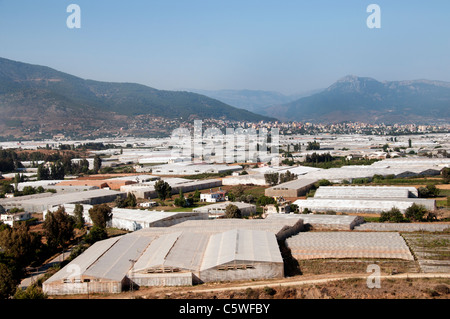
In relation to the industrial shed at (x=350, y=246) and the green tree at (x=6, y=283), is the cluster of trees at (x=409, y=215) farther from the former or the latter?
the green tree at (x=6, y=283)

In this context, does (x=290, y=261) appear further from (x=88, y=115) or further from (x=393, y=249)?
(x=88, y=115)

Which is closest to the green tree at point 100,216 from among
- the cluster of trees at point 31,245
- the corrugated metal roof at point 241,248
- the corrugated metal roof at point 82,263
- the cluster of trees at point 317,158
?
the cluster of trees at point 31,245

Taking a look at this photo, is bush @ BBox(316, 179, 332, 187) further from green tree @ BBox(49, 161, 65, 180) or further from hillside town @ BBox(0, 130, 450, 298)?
green tree @ BBox(49, 161, 65, 180)

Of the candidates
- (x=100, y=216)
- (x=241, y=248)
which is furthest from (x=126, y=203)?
(x=241, y=248)

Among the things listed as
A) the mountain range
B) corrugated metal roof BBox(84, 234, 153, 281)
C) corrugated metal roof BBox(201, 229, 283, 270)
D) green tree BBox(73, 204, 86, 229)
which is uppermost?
the mountain range

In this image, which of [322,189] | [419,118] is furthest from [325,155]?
[419,118]

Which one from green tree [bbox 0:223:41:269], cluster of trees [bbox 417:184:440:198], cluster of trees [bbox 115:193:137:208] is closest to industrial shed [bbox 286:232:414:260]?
green tree [bbox 0:223:41:269]

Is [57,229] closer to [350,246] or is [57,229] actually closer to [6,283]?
[6,283]

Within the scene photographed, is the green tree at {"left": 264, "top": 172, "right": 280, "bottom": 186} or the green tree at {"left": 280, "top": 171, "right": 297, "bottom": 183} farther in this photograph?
the green tree at {"left": 280, "top": 171, "right": 297, "bottom": 183}
